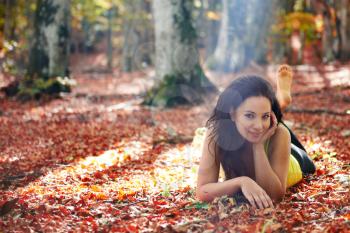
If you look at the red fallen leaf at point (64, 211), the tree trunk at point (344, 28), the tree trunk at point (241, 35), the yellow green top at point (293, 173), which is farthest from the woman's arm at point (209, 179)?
the tree trunk at point (344, 28)

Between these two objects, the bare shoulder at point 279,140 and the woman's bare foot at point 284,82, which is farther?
the woman's bare foot at point 284,82

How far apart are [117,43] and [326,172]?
36.6 meters

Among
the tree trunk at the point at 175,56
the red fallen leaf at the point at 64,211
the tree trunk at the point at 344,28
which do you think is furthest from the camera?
the tree trunk at the point at 344,28

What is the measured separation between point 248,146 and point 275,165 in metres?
0.27

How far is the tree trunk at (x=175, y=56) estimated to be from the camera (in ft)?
34.4

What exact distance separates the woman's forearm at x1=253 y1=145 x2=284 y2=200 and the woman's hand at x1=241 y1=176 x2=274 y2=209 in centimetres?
14

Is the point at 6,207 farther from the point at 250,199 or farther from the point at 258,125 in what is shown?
the point at 258,125

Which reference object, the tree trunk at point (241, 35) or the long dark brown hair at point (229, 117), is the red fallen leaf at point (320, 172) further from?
the tree trunk at point (241, 35)

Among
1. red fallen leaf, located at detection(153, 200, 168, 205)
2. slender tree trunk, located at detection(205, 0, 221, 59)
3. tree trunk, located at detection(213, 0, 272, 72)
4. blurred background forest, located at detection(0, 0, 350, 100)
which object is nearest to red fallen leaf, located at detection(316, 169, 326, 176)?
red fallen leaf, located at detection(153, 200, 168, 205)

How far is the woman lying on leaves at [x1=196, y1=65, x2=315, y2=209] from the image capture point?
11.5 feet

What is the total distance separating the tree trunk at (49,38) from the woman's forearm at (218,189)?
9.46 m

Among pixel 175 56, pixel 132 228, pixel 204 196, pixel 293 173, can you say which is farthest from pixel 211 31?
pixel 132 228

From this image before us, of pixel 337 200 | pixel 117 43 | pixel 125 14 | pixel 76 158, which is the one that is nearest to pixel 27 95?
pixel 76 158

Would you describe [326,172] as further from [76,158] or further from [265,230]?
[76,158]
